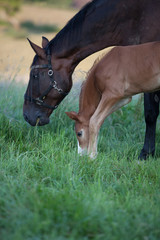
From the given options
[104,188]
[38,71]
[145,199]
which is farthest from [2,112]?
[145,199]

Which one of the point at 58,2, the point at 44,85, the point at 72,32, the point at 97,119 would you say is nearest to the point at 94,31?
the point at 72,32

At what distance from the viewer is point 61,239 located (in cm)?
233

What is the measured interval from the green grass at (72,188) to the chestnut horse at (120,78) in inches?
14.7

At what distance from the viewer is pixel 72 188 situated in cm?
325

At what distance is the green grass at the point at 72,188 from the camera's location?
2.47 meters

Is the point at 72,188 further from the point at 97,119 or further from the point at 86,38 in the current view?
the point at 86,38

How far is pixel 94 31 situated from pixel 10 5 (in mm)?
11878

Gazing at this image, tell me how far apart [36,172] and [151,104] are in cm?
208

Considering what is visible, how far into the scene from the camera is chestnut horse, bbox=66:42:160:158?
4.14m

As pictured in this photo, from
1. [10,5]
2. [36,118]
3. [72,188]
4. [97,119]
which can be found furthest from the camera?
[10,5]

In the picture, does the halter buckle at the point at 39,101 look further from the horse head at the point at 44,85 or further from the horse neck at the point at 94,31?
the horse neck at the point at 94,31

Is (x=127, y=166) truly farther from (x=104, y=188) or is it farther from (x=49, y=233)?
(x=49, y=233)

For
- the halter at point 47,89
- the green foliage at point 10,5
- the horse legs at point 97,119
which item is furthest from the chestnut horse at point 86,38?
the green foliage at point 10,5

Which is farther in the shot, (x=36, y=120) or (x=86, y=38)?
(x=36, y=120)
